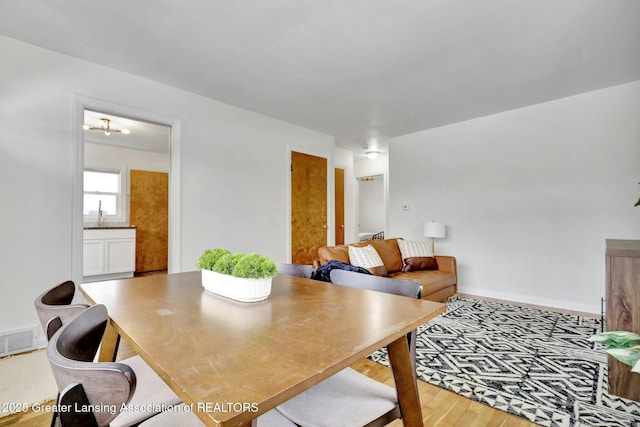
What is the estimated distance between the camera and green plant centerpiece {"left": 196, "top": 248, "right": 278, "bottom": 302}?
118cm

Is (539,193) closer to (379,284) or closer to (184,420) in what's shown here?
(379,284)

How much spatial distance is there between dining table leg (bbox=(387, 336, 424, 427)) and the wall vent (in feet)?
10.1

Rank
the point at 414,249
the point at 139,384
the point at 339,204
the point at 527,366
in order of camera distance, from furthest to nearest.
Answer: the point at 339,204
the point at 414,249
the point at 527,366
the point at 139,384

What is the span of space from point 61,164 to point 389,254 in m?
3.59

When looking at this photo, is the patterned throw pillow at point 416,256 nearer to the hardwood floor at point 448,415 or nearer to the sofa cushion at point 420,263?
the sofa cushion at point 420,263

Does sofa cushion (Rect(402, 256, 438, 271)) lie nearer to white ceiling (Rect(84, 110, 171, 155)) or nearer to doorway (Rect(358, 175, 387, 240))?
white ceiling (Rect(84, 110, 171, 155))

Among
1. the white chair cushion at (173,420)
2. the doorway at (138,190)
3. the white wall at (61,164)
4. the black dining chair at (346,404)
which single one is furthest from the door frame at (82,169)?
the black dining chair at (346,404)

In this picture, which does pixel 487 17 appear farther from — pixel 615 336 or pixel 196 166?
pixel 196 166

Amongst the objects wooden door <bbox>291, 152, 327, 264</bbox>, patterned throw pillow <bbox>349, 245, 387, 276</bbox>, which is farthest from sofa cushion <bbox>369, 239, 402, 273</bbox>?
wooden door <bbox>291, 152, 327, 264</bbox>

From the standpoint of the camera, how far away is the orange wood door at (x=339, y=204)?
6324mm

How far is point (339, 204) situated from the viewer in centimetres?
637

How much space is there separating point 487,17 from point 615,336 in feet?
7.68

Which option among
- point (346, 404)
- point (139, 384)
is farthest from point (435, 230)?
point (139, 384)

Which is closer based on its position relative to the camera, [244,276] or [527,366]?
[244,276]
